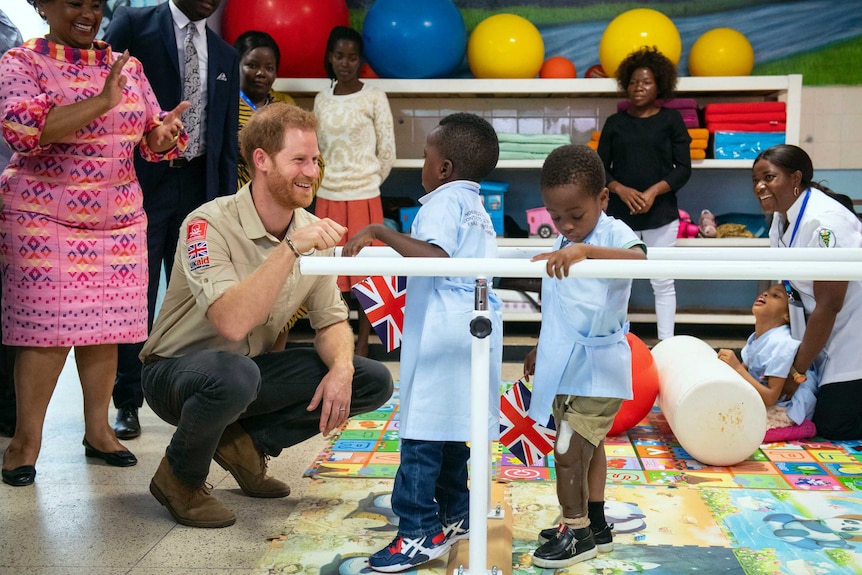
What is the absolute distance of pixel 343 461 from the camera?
9.68 feet

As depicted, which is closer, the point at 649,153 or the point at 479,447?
the point at 479,447

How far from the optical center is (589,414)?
85.4 inches

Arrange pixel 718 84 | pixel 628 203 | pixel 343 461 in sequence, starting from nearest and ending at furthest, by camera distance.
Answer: pixel 343 461, pixel 628 203, pixel 718 84

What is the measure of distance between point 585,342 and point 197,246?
98cm

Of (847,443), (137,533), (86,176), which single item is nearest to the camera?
(137,533)

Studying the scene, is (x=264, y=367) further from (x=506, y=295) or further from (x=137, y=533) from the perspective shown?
(x=506, y=295)

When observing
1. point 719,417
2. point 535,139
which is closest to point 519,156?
point 535,139

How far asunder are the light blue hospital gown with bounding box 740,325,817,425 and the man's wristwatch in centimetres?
2

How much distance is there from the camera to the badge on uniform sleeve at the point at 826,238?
3.03 m

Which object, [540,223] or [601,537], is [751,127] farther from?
[601,537]

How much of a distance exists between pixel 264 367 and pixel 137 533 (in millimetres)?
531

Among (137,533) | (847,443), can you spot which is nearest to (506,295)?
(847,443)

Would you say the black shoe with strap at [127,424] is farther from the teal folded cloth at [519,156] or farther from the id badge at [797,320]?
the teal folded cloth at [519,156]

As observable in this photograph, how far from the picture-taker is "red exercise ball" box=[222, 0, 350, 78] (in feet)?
15.8
